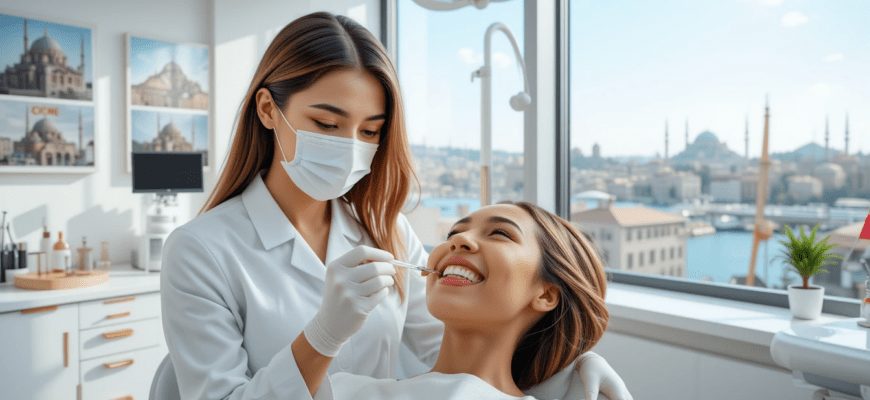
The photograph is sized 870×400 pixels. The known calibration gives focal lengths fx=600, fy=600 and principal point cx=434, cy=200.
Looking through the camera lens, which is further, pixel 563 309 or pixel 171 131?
pixel 171 131

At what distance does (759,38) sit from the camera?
2205mm

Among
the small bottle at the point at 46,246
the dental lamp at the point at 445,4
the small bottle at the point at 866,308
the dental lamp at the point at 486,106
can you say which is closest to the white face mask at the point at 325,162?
the dental lamp at the point at 445,4

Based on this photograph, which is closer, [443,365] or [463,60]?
[443,365]

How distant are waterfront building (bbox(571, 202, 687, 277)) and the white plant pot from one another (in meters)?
0.57

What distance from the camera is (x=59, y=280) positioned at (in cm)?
240

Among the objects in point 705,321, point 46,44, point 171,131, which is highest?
point 46,44

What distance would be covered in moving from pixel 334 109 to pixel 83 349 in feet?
6.23

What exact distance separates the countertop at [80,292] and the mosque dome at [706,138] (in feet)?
7.67

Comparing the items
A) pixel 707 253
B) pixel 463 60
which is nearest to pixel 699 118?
pixel 707 253

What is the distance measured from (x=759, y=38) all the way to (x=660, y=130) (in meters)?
0.49

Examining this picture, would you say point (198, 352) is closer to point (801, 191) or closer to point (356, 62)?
point (356, 62)

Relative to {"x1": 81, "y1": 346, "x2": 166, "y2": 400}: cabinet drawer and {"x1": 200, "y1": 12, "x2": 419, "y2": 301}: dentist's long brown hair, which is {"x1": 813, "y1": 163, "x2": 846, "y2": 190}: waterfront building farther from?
{"x1": 81, "y1": 346, "x2": 166, "y2": 400}: cabinet drawer

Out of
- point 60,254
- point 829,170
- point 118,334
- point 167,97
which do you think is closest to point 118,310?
point 118,334

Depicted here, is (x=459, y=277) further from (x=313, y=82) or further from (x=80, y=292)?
(x=80, y=292)
